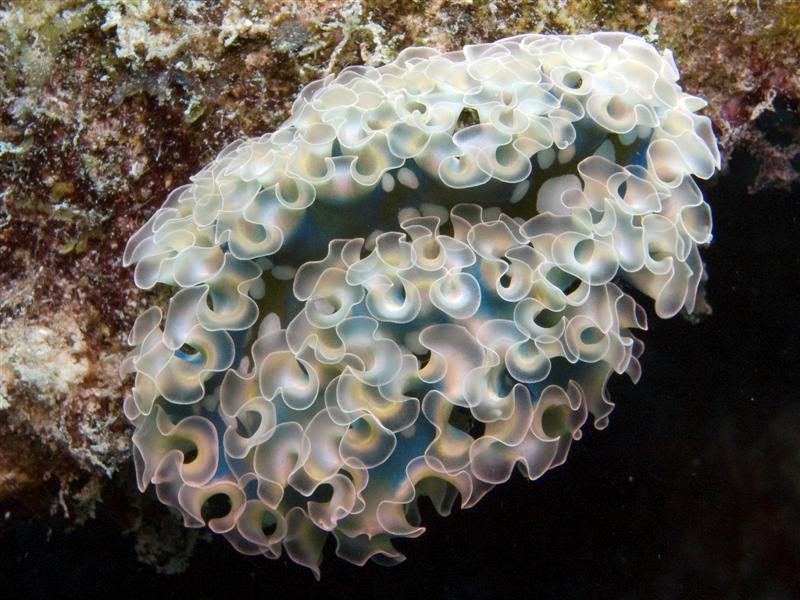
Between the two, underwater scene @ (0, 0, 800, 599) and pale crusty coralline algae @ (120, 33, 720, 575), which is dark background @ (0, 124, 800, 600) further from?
pale crusty coralline algae @ (120, 33, 720, 575)

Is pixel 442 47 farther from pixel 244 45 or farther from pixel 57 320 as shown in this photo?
pixel 57 320

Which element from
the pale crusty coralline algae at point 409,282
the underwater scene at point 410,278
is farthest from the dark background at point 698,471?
the pale crusty coralline algae at point 409,282

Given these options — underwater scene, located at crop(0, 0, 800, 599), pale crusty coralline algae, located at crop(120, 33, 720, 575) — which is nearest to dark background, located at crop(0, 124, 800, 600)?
underwater scene, located at crop(0, 0, 800, 599)

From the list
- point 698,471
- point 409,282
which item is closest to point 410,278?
point 409,282

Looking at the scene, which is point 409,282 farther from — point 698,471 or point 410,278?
point 698,471

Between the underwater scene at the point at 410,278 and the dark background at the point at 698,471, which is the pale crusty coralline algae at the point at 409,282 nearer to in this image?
the underwater scene at the point at 410,278
